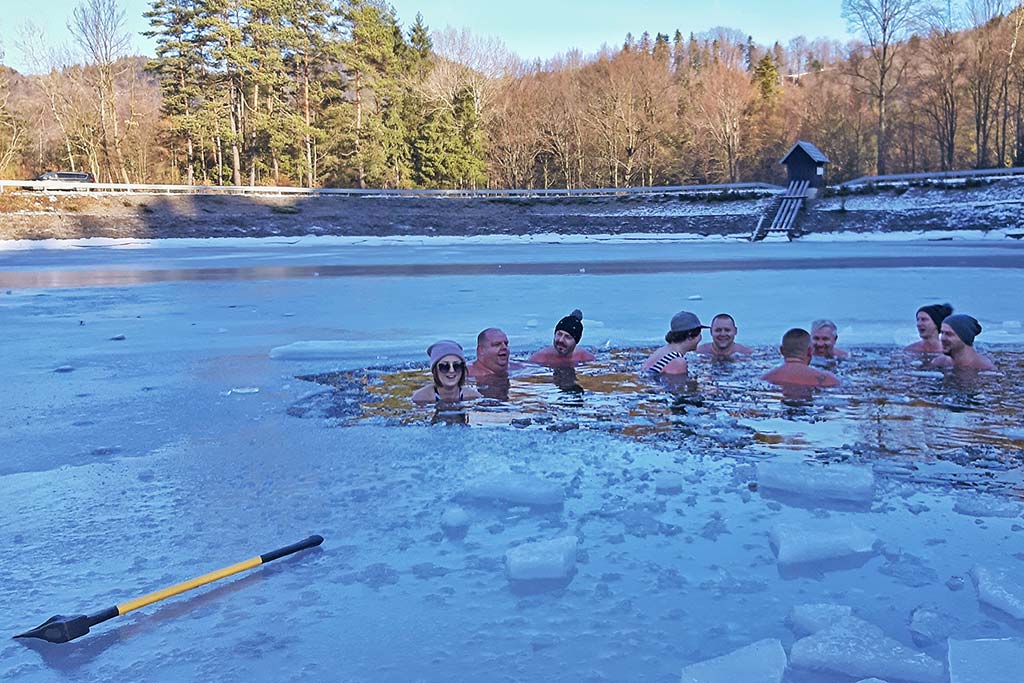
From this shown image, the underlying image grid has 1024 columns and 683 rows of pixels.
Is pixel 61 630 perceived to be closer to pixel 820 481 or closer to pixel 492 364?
pixel 820 481

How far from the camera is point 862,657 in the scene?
2.02m

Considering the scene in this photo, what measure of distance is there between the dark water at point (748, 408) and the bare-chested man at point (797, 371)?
130mm

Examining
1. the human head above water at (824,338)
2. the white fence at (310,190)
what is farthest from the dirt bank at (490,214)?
the human head above water at (824,338)

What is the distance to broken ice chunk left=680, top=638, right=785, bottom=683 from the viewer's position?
77.0 inches

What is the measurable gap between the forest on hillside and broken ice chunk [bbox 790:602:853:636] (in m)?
49.1

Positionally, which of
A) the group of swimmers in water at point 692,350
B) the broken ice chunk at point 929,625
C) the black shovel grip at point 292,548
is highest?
the group of swimmers in water at point 692,350

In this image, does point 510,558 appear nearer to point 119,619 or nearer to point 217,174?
point 119,619

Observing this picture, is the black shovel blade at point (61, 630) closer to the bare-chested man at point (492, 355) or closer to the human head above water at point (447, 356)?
the human head above water at point (447, 356)

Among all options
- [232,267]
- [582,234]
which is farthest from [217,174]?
[232,267]

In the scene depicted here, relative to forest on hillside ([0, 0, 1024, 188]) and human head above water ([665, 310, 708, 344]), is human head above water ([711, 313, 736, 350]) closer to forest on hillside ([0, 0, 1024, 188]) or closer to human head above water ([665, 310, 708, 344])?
human head above water ([665, 310, 708, 344])

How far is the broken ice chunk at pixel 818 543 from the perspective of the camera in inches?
106

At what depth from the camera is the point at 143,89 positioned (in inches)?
2547

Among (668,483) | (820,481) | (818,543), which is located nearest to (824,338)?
(820,481)

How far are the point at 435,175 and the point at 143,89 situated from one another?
25.8 m
